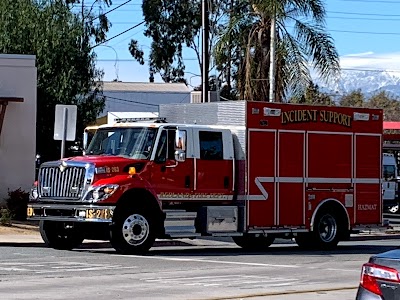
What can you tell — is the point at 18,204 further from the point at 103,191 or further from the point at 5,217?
the point at 103,191

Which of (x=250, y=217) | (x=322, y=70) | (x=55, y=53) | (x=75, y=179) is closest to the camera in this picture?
(x=75, y=179)

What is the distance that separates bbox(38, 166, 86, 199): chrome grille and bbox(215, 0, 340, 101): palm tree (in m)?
12.1

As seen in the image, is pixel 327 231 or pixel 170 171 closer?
pixel 170 171

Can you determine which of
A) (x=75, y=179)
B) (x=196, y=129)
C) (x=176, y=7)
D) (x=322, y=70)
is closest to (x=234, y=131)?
(x=196, y=129)

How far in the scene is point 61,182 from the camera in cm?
2002

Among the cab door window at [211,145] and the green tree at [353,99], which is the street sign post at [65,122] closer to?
the cab door window at [211,145]

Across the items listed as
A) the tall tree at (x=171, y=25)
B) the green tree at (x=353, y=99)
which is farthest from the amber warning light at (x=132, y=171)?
the green tree at (x=353, y=99)

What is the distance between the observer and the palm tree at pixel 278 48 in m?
31.2

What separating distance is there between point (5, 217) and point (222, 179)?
305 inches

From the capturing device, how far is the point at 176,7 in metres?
61.2

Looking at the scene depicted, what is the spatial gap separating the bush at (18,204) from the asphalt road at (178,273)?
5.20m

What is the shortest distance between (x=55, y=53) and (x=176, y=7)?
74.7 ft

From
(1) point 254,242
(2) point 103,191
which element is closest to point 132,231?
(2) point 103,191

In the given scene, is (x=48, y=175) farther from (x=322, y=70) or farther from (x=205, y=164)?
(x=322, y=70)
